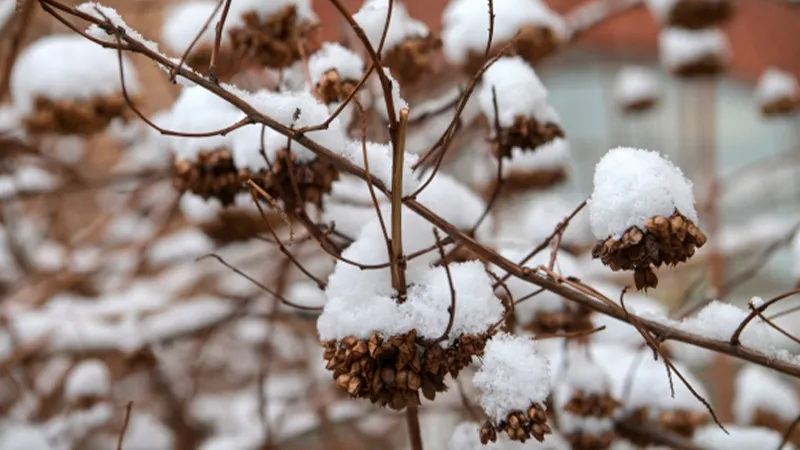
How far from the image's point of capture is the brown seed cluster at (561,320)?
0.66m

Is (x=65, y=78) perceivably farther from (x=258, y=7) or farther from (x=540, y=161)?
(x=540, y=161)

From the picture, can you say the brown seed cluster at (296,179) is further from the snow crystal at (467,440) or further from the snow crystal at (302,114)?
the snow crystal at (467,440)

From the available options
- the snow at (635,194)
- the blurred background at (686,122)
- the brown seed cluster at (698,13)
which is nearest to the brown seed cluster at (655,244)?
the snow at (635,194)

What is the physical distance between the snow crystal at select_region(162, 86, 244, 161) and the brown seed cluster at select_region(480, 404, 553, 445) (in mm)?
257

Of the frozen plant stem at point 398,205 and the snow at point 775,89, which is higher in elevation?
the snow at point 775,89

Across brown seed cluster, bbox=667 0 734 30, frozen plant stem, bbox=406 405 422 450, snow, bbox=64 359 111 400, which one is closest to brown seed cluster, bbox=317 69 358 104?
frozen plant stem, bbox=406 405 422 450

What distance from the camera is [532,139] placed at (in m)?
0.56

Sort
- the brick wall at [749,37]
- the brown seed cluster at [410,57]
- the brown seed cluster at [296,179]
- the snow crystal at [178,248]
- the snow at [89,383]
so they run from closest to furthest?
1. the brown seed cluster at [296,179]
2. the brown seed cluster at [410,57]
3. the snow at [89,383]
4. the snow crystal at [178,248]
5. the brick wall at [749,37]

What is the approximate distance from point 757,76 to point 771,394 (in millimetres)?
2594

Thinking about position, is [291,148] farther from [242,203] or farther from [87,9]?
[242,203]

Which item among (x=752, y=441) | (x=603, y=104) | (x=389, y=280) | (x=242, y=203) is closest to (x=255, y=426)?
(x=242, y=203)

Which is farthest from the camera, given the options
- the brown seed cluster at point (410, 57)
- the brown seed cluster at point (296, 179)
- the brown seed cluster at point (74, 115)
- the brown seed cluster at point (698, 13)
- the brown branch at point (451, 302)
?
the brown seed cluster at point (698, 13)

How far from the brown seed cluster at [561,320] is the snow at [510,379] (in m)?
0.23

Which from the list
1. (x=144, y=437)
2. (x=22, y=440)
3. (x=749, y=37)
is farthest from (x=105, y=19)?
(x=749, y=37)
